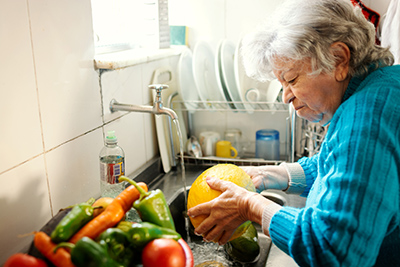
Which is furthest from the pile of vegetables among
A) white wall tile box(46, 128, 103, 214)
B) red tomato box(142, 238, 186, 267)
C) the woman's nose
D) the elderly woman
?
the woman's nose

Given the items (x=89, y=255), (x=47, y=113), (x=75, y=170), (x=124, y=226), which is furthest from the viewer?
(x=75, y=170)

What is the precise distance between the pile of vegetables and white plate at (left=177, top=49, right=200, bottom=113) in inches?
46.4

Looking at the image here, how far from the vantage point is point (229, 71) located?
6.68 ft

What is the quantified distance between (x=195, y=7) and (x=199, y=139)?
72cm

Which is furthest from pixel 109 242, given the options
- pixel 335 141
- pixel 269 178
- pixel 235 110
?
pixel 235 110

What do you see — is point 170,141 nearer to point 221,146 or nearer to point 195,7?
point 221,146

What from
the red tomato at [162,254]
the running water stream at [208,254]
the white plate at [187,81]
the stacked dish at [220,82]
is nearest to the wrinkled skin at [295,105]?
the running water stream at [208,254]

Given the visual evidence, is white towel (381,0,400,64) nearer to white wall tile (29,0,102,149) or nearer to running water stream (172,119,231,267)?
running water stream (172,119,231,267)

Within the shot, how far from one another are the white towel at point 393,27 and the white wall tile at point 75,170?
144 cm

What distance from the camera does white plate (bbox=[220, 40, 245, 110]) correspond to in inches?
76.9

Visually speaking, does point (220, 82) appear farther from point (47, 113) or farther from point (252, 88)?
point (47, 113)

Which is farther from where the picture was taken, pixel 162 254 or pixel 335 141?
pixel 335 141

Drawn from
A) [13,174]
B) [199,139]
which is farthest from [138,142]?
[13,174]

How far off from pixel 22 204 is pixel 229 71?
50.2 inches
